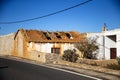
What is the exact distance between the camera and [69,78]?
12125 mm

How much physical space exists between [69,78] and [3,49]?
36.7 m

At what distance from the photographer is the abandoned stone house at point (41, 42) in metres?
36.0

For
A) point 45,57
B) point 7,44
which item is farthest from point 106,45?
point 7,44

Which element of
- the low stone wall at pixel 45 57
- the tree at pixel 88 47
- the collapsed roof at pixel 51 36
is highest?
the collapsed roof at pixel 51 36

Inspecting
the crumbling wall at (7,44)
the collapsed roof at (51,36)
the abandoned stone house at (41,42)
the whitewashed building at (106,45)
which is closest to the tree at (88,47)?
the whitewashed building at (106,45)

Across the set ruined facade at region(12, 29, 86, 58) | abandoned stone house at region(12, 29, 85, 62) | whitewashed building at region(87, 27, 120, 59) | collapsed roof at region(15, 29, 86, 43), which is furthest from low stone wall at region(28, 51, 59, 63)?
whitewashed building at region(87, 27, 120, 59)

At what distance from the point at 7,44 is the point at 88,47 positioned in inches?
708

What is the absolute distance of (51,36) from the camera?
39094mm

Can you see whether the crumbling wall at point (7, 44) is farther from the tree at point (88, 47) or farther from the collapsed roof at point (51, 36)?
the tree at point (88, 47)

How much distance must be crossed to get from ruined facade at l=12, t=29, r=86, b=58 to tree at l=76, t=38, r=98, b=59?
3.01 m

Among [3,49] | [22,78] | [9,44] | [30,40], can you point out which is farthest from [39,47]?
[22,78]

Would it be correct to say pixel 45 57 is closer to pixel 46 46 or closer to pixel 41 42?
pixel 41 42

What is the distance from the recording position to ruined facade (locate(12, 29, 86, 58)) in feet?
118

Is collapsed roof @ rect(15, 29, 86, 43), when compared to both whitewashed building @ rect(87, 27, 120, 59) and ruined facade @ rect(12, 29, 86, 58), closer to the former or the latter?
ruined facade @ rect(12, 29, 86, 58)
